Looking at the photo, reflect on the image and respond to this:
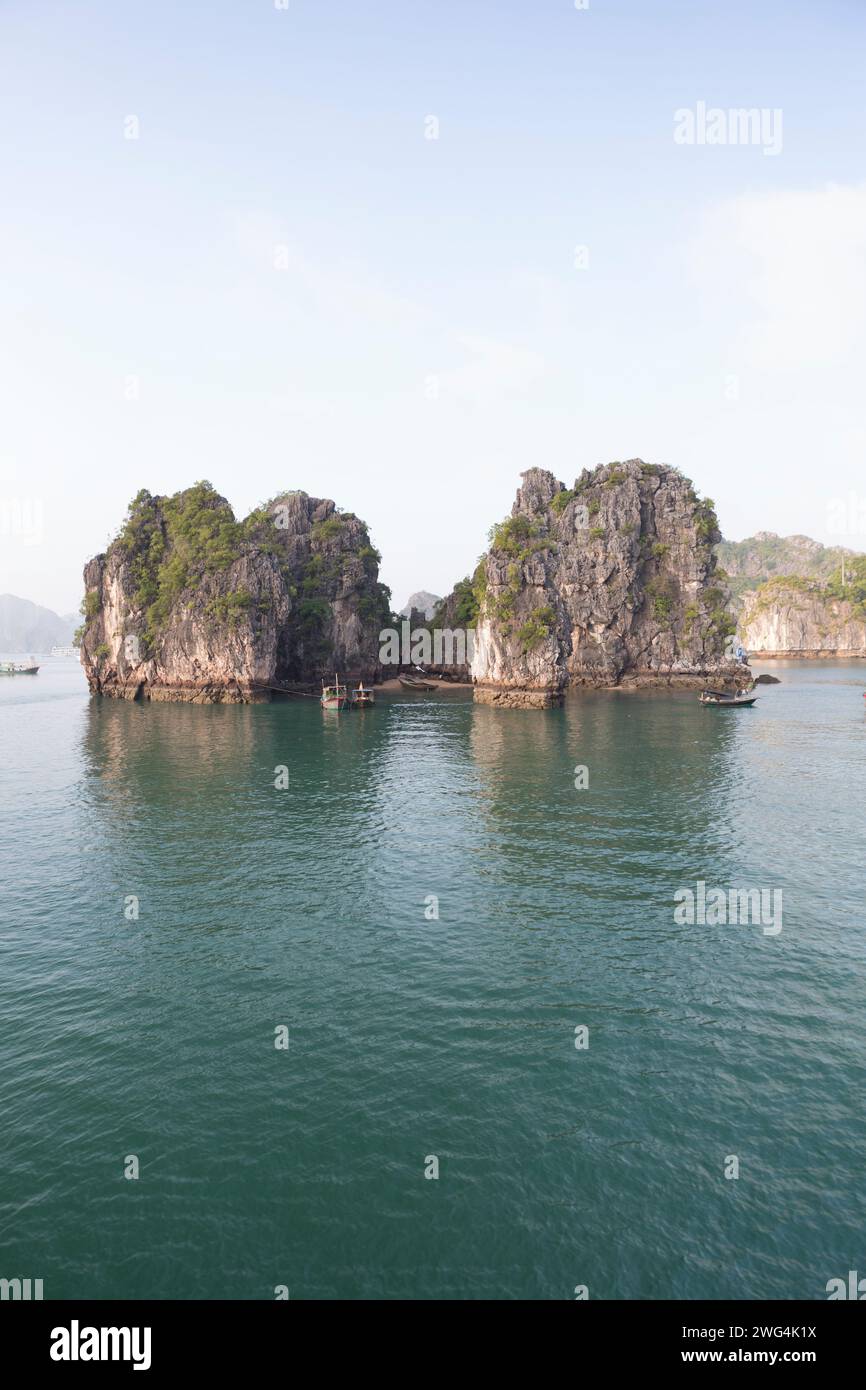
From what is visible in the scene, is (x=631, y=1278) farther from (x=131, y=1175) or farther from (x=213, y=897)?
(x=213, y=897)

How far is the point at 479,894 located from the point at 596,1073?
41.9 ft

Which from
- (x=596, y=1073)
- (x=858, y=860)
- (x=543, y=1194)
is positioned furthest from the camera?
(x=858, y=860)

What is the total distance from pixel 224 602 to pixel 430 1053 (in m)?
91.7

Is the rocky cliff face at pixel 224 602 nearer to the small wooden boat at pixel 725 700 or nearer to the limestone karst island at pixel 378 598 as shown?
the limestone karst island at pixel 378 598

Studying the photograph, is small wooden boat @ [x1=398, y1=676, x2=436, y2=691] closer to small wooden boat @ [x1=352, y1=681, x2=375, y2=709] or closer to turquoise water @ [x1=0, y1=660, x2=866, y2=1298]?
small wooden boat @ [x1=352, y1=681, x2=375, y2=709]

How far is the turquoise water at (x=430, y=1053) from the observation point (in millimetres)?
12812

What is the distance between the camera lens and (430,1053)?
18.7 m

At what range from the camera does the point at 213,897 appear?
98.5ft

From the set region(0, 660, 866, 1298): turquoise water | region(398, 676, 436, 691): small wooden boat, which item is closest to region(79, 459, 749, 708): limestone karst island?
region(398, 676, 436, 691): small wooden boat

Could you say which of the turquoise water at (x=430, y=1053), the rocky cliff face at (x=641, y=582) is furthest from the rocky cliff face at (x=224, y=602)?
the turquoise water at (x=430, y=1053)

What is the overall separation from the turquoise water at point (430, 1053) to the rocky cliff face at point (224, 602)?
61102 millimetres

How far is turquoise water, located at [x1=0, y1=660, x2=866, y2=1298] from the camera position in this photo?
12812 mm

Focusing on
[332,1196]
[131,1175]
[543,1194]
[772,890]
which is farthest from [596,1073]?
[772,890]

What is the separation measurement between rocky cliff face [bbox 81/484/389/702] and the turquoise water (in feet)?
200
